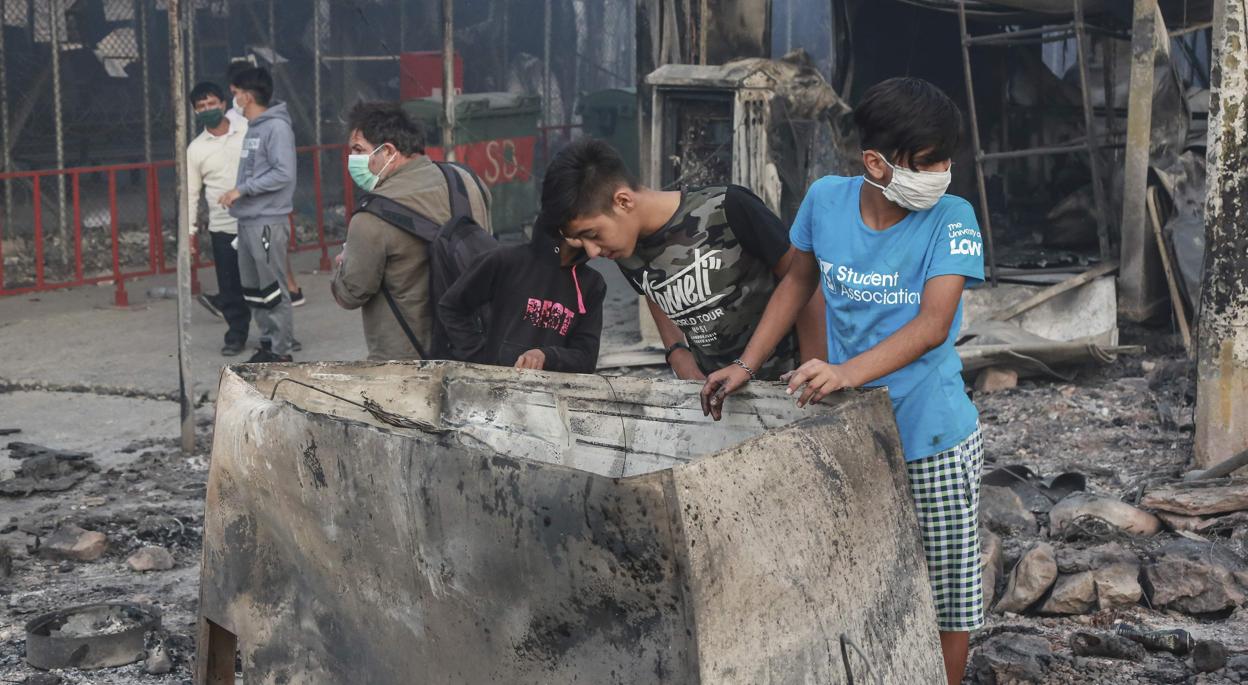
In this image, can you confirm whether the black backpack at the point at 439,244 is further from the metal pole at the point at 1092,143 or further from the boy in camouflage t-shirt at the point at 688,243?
the metal pole at the point at 1092,143

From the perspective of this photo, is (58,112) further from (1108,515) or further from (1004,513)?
(1108,515)

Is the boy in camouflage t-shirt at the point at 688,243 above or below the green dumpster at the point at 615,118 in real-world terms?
below

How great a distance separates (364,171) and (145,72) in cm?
790

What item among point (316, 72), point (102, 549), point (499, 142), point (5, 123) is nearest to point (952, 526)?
point (102, 549)

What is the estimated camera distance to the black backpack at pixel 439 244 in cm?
461

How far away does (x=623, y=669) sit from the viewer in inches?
107

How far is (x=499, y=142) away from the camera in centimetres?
1241

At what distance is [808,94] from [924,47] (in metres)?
3.25

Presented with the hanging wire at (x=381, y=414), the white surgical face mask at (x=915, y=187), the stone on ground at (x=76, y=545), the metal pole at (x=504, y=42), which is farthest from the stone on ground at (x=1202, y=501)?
the metal pole at (x=504, y=42)

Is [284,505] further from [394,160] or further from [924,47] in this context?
[924,47]

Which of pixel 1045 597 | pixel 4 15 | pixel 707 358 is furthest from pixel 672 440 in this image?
pixel 4 15

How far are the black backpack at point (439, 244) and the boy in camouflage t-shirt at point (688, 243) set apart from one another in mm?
953

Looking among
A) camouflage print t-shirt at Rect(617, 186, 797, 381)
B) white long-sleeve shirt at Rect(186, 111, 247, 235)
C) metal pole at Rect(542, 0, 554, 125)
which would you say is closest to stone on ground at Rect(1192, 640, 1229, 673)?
camouflage print t-shirt at Rect(617, 186, 797, 381)

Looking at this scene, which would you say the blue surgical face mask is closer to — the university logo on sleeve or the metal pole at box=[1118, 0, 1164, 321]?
the university logo on sleeve
